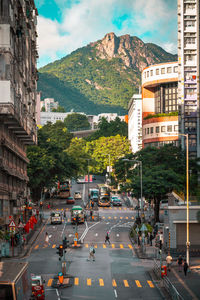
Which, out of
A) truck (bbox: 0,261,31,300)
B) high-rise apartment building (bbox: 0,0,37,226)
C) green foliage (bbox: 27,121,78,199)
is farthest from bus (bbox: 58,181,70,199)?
truck (bbox: 0,261,31,300)

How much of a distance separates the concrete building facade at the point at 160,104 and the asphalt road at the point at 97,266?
4219 centimetres

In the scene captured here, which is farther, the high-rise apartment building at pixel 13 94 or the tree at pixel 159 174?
the tree at pixel 159 174

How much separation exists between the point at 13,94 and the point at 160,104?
78021mm

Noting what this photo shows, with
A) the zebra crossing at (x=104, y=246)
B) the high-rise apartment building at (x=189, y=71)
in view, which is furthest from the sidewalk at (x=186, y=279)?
the high-rise apartment building at (x=189, y=71)

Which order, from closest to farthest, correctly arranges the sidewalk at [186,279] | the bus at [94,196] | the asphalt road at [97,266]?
1. the sidewalk at [186,279]
2. the asphalt road at [97,266]
3. the bus at [94,196]

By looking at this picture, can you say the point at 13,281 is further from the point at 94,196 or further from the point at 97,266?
the point at 94,196

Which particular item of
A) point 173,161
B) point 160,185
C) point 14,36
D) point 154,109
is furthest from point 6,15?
point 154,109

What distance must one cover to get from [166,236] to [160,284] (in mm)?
18864

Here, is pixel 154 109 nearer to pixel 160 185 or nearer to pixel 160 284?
pixel 160 185

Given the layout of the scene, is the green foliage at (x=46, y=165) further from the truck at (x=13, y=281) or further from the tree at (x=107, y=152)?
the truck at (x=13, y=281)

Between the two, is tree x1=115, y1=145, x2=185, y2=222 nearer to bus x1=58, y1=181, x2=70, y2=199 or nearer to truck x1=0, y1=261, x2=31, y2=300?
bus x1=58, y1=181, x2=70, y2=199

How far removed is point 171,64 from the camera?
127438mm

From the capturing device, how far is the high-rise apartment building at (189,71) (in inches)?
3777

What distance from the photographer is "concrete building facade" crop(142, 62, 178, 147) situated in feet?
408
